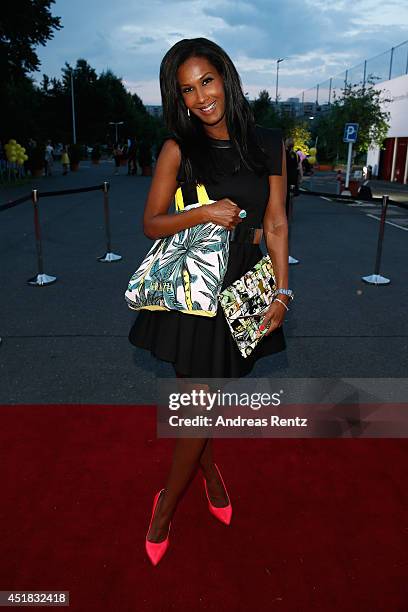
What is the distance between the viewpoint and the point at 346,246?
9.16 metres

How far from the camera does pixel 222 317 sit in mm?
2002

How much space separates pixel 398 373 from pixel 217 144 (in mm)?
2662

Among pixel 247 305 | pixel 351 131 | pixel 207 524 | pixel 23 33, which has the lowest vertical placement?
pixel 207 524

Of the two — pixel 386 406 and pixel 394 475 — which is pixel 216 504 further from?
pixel 386 406

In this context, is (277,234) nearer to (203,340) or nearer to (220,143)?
(220,143)

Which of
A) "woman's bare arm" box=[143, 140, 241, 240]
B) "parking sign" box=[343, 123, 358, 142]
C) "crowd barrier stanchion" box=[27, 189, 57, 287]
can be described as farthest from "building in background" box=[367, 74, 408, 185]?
"woman's bare arm" box=[143, 140, 241, 240]

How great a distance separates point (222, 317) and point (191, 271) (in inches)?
9.9

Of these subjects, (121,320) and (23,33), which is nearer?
(121,320)

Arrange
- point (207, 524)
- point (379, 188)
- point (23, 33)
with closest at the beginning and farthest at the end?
point (207, 524) → point (23, 33) → point (379, 188)

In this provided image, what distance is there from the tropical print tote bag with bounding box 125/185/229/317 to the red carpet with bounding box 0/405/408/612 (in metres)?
1.09

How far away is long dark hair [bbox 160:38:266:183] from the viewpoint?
1865 mm

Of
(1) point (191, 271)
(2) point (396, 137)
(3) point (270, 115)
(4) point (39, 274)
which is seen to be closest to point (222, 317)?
(1) point (191, 271)

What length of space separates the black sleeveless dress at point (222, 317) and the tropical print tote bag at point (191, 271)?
97mm

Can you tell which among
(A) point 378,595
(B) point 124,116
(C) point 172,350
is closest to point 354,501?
(A) point 378,595
